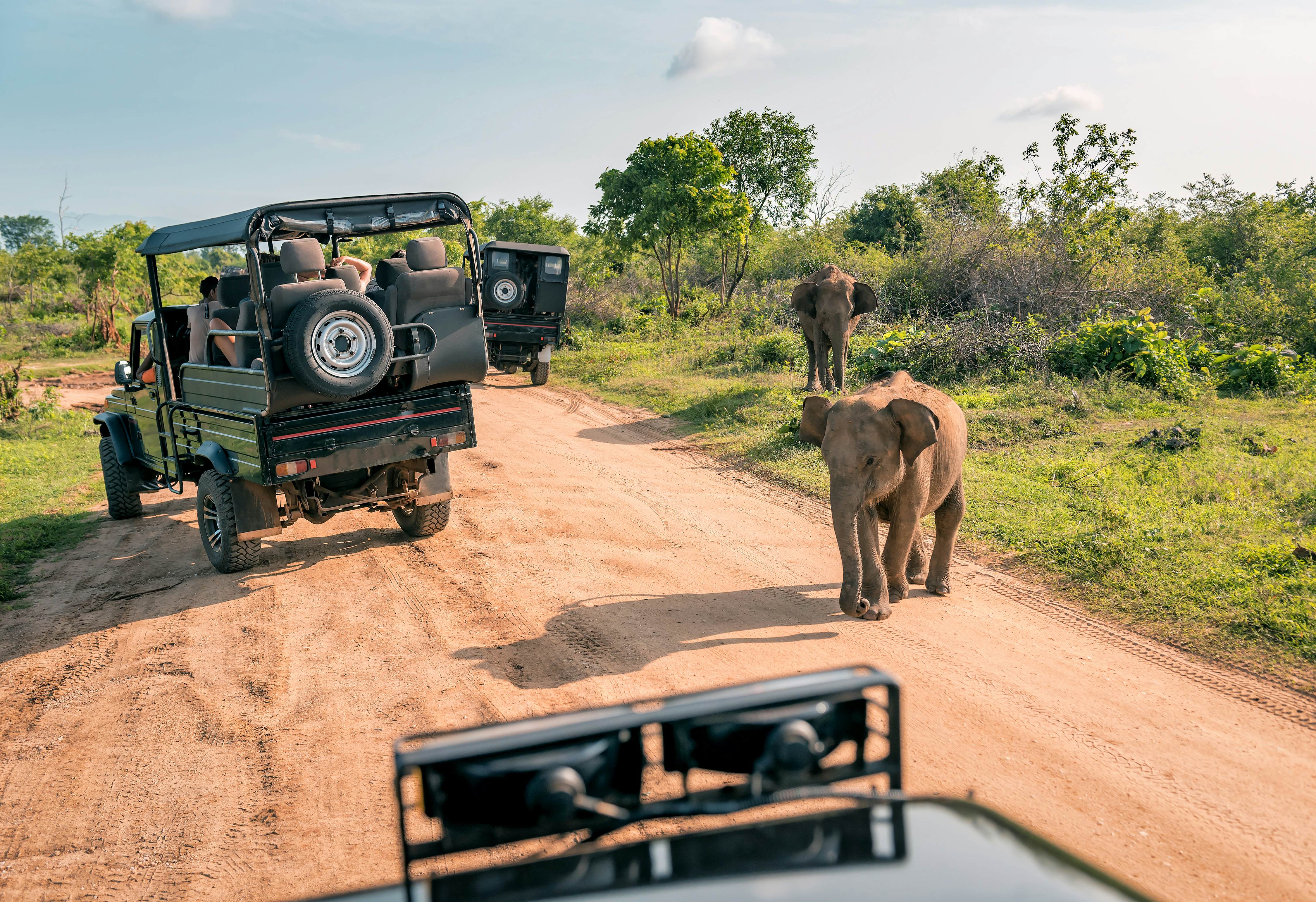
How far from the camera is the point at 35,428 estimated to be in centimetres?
1548

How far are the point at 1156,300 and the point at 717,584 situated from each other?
13054 mm

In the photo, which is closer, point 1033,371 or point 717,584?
point 717,584

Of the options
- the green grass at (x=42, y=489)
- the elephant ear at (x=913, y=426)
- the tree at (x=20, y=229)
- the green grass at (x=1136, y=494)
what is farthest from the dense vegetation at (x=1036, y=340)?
Answer: the tree at (x=20, y=229)

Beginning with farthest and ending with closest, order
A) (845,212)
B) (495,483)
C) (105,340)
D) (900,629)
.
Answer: (845,212) → (105,340) → (495,483) → (900,629)

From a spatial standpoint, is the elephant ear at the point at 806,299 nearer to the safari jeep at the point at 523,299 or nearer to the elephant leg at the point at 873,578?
the safari jeep at the point at 523,299

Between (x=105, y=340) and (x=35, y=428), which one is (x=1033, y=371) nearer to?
(x=35, y=428)

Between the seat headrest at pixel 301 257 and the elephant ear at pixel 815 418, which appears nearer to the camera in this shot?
the elephant ear at pixel 815 418

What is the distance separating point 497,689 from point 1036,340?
39.0 feet

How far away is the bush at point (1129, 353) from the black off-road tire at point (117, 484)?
1285 cm

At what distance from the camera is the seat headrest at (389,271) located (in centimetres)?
756

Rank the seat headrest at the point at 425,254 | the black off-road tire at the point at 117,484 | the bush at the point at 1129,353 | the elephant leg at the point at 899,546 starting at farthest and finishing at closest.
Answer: the bush at the point at 1129,353
the black off-road tire at the point at 117,484
the seat headrest at the point at 425,254
the elephant leg at the point at 899,546

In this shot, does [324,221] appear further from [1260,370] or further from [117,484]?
[1260,370]

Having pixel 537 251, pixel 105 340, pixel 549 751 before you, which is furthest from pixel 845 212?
pixel 549 751

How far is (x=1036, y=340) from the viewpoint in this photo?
47.1 ft
